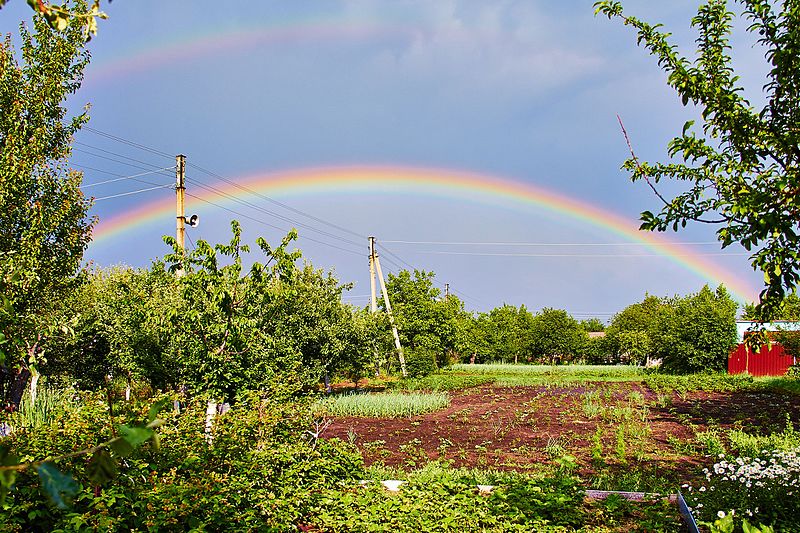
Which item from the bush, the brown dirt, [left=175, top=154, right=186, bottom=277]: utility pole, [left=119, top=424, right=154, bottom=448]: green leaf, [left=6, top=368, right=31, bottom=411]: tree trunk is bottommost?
the brown dirt

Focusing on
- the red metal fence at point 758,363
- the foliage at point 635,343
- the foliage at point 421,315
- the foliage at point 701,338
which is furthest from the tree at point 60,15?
the foliage at point 635,343

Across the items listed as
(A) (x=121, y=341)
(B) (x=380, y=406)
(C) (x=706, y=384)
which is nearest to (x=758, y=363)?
(C) (x=706, y=384)

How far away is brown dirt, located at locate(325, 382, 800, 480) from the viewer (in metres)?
9.13

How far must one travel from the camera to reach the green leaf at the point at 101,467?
96 cm

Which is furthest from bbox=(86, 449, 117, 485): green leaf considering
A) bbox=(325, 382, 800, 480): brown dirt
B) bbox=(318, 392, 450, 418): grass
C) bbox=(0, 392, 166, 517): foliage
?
bbox=(318, 392, 450, 418): grass

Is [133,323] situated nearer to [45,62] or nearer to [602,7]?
[45,62]

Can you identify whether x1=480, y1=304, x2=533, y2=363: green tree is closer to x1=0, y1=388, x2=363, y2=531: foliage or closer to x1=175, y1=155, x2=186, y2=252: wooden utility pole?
x1=175, y1=155, x2=186, y2=252: wooden utility pole

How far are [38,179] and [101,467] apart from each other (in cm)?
986

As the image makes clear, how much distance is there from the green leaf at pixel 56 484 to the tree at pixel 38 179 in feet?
27.9

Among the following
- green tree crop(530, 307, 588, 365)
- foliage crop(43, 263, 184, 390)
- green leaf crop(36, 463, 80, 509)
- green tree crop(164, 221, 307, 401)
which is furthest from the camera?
green tree crop(530, 307, 588, 365)

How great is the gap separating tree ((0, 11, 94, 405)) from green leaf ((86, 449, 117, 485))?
8.38m

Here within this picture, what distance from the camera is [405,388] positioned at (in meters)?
23.6

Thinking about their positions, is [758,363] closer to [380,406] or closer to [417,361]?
[417,361]

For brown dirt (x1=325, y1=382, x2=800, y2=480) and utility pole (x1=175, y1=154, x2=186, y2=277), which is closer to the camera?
brown dirt (x1=325, y1=382, x2=800, y2=480)
